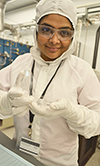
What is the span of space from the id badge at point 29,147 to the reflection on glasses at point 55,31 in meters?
0.70

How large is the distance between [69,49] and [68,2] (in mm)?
325

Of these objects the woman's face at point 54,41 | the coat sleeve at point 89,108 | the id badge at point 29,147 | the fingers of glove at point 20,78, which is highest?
the woman's face at point 54,41

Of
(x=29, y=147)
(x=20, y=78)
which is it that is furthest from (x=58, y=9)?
(x=29, y=147)

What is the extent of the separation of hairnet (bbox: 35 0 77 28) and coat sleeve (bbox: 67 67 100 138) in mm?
410

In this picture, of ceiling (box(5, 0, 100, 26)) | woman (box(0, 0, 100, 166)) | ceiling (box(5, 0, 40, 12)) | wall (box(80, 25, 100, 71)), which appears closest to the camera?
woman (box(0, 0, 100, 166))

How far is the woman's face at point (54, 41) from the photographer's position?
80cm

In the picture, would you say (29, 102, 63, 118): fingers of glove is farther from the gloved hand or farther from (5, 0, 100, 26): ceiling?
(5, 0, 100, 26): ceiling

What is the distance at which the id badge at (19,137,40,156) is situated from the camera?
0.75 m

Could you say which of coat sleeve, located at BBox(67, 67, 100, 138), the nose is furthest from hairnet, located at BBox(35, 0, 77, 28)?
coat sleeve, located at BBox(67, 67, 100, 138)

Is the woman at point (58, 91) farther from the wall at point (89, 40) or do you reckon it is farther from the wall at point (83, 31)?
the wall at point (89, 40)

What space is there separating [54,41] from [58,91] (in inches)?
13.5

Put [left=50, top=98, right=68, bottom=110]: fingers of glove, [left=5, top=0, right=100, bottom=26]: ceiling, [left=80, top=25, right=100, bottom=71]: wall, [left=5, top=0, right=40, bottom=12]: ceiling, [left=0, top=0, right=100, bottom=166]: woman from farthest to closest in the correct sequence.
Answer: [left=80, top=25, right=100, bottom=71]: wall, [left=5, top=0, right=40, bottom=12]: ceiling, [left=5, top=0, right=100, bottom=26]: ceiling, [left=0, top=0, right=100, bottom=166]: woman, [left=50, top=98, right=68, bottom=110]: fingers of glove

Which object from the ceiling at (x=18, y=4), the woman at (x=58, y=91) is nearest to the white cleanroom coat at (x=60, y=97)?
the woman at (x=58, y=91)

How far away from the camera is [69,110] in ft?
2.45
